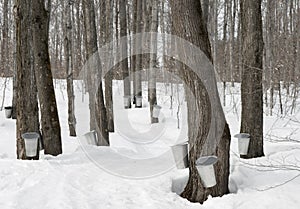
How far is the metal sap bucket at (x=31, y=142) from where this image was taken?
5.32m

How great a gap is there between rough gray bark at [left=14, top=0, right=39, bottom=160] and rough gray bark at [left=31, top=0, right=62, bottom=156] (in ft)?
0.40

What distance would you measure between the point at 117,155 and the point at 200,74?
265cm

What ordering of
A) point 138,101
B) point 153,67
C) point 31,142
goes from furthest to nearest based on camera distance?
point 138,101, point 153,67, point 31,142

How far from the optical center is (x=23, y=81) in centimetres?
575

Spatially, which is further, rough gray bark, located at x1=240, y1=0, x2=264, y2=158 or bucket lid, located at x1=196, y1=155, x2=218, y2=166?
rough gray bark, located at x1=240, y1=0, x2=264, y2=158

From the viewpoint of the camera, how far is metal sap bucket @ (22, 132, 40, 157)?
532 centimetres

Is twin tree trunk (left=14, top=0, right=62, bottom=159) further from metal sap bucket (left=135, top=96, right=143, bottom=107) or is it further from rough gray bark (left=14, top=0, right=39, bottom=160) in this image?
metal sap bucket (left=135, top=96, right=143, bottom=107)

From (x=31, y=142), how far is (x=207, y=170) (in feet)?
8.80

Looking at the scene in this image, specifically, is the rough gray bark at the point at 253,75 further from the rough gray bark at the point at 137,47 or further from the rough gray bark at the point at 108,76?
the rough gray bark at the point at 137,47

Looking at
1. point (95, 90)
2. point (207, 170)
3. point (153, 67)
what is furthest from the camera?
point (153, 67)

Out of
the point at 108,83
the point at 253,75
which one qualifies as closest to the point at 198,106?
the point at 253,75

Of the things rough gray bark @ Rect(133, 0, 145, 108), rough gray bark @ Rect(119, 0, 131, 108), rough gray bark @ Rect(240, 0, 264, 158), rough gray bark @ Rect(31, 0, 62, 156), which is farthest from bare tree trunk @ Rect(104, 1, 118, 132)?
rough gray bark @ Rect(240, 0, 264, 158)

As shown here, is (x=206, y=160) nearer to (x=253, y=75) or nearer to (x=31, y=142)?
(x=253, y=75)

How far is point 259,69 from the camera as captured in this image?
223 inches
